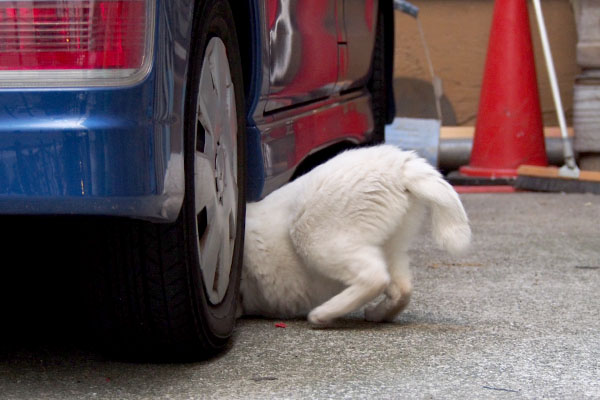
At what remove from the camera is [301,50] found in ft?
10.2

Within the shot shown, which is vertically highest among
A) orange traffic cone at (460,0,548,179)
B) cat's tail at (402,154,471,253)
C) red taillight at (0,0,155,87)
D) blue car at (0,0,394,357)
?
red taillight at (0,0,155,87)

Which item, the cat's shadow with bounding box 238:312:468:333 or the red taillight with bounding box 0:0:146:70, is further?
the cat's shadow with bounding box 238:312:468:333

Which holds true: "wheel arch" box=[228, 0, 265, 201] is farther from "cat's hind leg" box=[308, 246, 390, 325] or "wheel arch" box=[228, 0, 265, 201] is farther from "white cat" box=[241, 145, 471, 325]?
"cat's hind leg" box=[308, 246, 390, 325]

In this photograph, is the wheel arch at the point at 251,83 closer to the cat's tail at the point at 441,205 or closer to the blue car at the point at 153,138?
the blue car at the point at 153,138

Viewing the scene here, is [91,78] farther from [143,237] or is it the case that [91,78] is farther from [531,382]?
[531,382]

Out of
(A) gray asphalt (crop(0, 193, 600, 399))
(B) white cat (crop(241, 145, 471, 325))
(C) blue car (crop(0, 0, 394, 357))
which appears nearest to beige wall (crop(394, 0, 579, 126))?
(A) gray asphalt (crop(0, 193, 600, 399))

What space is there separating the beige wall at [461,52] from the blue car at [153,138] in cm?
468

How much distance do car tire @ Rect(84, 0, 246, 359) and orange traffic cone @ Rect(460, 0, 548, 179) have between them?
3978mm

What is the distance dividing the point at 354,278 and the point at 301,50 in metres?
0.82

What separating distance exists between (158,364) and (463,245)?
86cm

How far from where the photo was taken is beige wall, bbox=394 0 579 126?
732 centimetres

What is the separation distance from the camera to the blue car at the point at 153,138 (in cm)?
183

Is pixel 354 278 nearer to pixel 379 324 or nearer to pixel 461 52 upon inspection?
pixel 379 324

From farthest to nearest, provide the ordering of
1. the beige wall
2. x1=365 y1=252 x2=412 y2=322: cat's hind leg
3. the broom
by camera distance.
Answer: the beige wall < the broom < x1=365 y1=252 x2=412 y2=322: cat's hind leg
